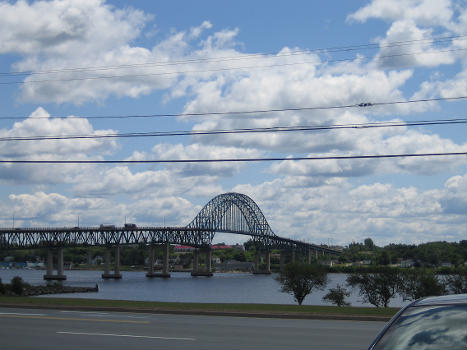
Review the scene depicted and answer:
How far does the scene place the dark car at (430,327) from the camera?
5.59 m

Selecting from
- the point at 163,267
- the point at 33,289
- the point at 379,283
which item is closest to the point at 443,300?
the point at 379,283

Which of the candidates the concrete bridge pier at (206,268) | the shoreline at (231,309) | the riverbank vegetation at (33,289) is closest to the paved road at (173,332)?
the shoreline at (231,309)

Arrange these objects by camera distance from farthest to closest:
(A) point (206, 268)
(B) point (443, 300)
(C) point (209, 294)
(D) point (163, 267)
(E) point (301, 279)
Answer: (A) point (206, 268) < (D) point (163, 267) < (C) point (209, 294) < (E) point (301, 279) < (B) point (443, 300)

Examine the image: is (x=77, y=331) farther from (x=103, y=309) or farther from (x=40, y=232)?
(x=40, y=232)

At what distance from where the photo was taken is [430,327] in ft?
19.1

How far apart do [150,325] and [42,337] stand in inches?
154

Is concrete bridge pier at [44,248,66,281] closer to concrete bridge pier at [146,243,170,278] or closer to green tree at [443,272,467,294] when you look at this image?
concrete bridge pier at [146,243,170,278]

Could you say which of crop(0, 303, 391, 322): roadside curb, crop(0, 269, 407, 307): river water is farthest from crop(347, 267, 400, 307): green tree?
crop(0, 303, 391, 322): roadside curb

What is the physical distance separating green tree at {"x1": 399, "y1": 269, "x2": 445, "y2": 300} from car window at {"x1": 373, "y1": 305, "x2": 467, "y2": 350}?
201 feet

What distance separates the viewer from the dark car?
18.3 feet

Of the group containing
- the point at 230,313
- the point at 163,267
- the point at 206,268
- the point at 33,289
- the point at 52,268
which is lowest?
the point at 206,268

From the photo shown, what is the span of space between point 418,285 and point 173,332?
54.2 m

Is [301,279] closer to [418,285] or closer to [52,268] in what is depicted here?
[418,285]

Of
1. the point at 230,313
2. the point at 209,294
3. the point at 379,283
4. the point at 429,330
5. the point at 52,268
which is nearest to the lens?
the point at 429,330
